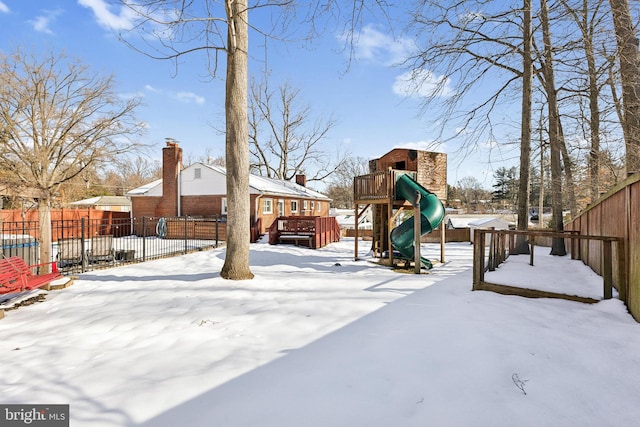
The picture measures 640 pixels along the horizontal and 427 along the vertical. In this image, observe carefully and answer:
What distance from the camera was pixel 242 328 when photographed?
4.48 meters

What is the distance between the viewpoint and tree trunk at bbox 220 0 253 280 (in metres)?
7.53

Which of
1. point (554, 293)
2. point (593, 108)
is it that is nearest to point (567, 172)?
point (593, 108)

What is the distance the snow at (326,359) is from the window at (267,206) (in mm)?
15440

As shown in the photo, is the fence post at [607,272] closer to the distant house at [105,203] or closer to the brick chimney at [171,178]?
the brick chimney at [171,178]

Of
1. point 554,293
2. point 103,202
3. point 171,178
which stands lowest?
point 554,293

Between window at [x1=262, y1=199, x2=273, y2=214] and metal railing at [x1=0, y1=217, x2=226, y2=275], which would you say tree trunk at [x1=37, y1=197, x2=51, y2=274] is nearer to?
metal railing at [x1=0, y1=217, x2=226, y2=275]

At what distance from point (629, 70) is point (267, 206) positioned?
1804 cm

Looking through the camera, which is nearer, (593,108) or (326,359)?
(326,359)

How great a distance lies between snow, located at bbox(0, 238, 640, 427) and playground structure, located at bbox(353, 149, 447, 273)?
4.44m

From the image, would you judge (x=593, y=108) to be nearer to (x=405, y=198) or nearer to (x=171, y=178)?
(x=405, y=198)

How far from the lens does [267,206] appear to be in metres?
22.1

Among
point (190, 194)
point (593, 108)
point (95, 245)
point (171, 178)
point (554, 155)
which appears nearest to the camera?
point (95, 245)

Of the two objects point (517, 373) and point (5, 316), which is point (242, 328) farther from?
point (5, 316)

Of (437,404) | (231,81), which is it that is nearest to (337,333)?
(437,404)
